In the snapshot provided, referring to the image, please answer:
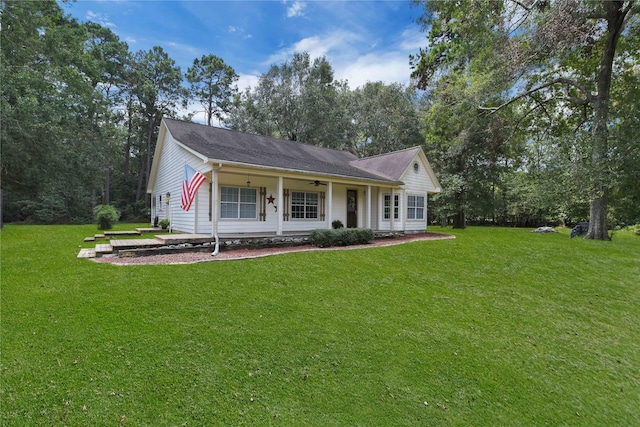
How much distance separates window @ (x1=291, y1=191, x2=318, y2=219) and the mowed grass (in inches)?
254

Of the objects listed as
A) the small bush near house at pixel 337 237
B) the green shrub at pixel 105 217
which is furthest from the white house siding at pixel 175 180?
the small bush near house at pixel 337 237

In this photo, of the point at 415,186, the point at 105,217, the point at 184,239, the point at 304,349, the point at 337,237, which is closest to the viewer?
the point at 304,349

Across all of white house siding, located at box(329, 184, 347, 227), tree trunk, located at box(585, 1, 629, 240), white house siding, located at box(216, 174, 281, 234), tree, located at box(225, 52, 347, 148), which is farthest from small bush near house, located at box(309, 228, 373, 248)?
tree, located at box(225, 52, 347, 148)

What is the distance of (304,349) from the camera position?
333 centimetres

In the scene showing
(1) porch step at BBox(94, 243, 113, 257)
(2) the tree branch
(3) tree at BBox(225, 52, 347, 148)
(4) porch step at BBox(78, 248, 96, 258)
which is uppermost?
(3) tree at BBox(225, 52, 347, 148)

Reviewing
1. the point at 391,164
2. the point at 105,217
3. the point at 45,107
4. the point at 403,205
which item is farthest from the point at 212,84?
the point at 403,205

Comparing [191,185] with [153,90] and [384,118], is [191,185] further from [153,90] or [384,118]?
[153,90]

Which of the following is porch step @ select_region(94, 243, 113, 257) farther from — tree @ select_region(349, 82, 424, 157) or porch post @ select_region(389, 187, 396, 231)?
tree @ select_region(349, 82, 424, 157)

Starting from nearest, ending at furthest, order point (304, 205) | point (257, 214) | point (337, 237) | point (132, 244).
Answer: point (132, 244)
point (337, 237)
point (257, 214)
point (304, 205)

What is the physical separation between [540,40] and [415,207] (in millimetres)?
8138

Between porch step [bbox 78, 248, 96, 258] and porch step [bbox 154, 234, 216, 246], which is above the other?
porch step [bbox 154, 234, 216, 246]

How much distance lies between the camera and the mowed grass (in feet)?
8.16

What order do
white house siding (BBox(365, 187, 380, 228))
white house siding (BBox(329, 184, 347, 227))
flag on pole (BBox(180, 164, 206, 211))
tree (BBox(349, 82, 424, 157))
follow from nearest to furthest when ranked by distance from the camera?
flag on pole (BBox(180, 164, 206, 211)) → white house siding (BBox(329, 184, 347, 227)) → white house siding (BBox(365, 187, 380, 228)) → tree (BBox(349, 82, 424, 157))

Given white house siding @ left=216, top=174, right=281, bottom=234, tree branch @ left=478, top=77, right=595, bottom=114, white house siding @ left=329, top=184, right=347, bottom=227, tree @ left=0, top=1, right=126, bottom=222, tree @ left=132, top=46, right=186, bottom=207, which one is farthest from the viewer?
tree @ left=132, top=46, right=186, bottom=207
